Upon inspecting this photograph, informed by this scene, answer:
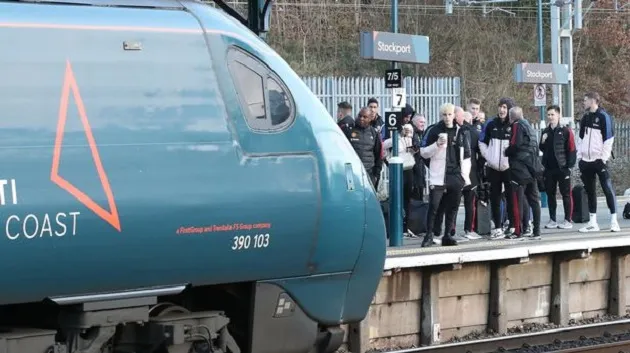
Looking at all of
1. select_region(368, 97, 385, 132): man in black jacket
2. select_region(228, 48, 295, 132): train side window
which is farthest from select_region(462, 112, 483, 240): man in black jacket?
select_region(228, 48, 295, 132): train side window

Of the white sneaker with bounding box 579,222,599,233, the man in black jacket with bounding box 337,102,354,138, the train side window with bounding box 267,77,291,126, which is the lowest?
the white sneaker with bounding box 579,222,599,233

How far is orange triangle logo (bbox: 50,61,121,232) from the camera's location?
6.79 m

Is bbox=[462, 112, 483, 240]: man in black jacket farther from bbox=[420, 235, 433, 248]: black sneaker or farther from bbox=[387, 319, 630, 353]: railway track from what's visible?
bbox=[387, 319, 630, 353]: railway track

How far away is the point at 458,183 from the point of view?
1452 centimetres

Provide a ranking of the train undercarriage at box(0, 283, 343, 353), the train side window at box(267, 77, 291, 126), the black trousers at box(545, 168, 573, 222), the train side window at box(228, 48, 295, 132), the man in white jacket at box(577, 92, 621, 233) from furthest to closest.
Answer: the black trousers at box(545, 168, 573, 222) → the man in white jacket at box(577, 92, 621, 233) → the train side window at box(267, 77, 291, 126) → the train side window at box(228, 48, 295, 132) → the train undercarriage at box(0, 283, 343, 353)

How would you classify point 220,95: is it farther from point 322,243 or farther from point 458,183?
point 458,183

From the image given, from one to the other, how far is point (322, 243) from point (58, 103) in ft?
6.55

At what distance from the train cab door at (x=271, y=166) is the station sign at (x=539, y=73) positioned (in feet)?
54.3

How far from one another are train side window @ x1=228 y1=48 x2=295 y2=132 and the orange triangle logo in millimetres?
1185

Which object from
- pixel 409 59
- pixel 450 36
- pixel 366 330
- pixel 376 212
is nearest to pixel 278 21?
pixel 450 36

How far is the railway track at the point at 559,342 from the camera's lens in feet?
37.6

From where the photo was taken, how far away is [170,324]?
24.8ft

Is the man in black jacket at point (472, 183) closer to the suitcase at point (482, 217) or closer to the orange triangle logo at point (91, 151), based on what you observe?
the suitcase at point (482, 217)

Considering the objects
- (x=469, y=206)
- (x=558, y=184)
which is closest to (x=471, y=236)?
(x=469, y=206)
